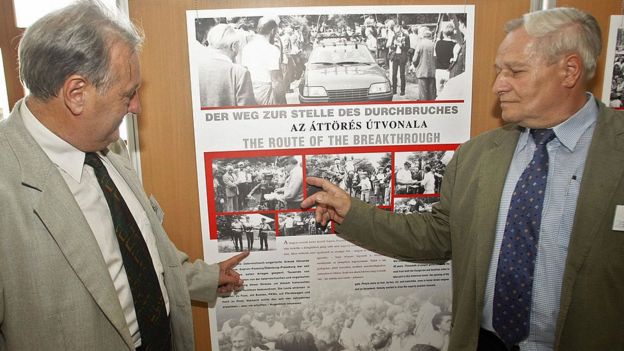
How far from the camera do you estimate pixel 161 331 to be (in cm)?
121

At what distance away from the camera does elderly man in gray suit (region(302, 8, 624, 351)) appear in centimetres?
118

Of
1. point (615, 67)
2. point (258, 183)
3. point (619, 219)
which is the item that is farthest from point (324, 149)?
point (615, 67)

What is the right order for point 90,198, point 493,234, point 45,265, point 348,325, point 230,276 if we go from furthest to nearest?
point 348,325 → point 230,276 → point 493,234 → point 90,198 → point 45,265

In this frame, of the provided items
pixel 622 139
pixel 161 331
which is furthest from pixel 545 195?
pixel 161 331

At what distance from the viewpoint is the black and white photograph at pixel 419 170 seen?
153 centimetres

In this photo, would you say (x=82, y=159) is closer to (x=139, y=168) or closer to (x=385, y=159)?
(x=139, y=168)

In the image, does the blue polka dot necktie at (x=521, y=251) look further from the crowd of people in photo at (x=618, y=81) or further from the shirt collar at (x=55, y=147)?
the shirt collar at (x=55, y=147)

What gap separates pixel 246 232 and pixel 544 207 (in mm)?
1074

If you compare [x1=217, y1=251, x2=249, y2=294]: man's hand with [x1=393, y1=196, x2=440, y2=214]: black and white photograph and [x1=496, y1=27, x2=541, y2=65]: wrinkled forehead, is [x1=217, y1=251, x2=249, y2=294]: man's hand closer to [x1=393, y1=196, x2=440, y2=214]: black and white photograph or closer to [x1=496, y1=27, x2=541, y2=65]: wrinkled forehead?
[x1=393, y1=196, x2=440, y2=214]: black and white photograph

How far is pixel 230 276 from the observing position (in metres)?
1.53

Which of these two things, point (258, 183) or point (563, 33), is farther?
point (258, 183)

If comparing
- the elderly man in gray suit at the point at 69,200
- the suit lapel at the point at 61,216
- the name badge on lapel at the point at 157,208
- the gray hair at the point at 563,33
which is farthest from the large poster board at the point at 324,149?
the suit lapel at the point at 61,216

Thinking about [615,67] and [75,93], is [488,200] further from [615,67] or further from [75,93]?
[75,93]

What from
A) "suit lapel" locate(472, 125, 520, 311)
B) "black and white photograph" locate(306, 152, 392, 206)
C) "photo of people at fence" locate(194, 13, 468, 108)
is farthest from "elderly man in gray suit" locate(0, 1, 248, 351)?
"suit lapel" locate(472, 125, 520, 311)
